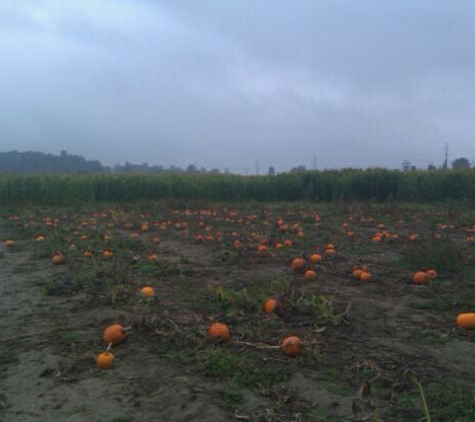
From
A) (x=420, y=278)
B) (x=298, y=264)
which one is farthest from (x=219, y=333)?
(x=420, y=278)

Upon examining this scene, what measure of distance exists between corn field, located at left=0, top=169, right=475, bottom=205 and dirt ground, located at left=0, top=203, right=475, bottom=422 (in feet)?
44.6

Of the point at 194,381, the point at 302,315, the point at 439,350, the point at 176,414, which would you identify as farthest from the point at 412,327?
the point at 176,414

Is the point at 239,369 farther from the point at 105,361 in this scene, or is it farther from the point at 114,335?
the point at 114,335

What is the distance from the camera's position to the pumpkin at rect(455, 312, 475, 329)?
4.11 m

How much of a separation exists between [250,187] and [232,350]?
17.1 meters

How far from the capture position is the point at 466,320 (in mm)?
4133

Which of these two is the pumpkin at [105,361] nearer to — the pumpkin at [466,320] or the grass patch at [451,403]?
the grass patch at [451,403]

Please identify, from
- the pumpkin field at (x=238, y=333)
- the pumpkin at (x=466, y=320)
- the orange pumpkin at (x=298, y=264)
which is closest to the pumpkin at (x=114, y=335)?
the pumpkin field at (x=238, y=333)

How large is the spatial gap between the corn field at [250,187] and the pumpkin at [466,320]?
14.6 metres

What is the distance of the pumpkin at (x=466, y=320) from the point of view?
13.5ft

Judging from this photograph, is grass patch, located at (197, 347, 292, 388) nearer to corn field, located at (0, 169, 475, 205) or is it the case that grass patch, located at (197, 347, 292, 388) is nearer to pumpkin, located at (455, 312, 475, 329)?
pumpkin, located at (455, 312, 475, 329)

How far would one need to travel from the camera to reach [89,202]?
1902cm

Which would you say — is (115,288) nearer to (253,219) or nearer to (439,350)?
(439,350)

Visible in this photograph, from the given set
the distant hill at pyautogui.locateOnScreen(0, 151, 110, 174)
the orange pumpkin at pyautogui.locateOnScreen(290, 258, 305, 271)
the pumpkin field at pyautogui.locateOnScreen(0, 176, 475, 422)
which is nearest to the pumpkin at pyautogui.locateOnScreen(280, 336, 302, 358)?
the pumpkin field at pyautogui.locateOnScreen(0, 176, 475, 422)
